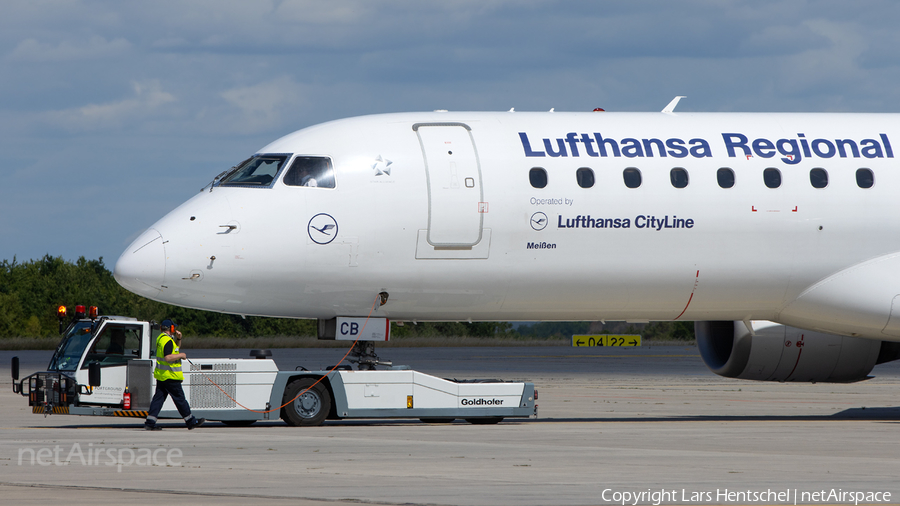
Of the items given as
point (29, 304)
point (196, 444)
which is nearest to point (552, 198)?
point (196, 444)

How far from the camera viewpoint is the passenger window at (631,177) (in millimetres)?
19766

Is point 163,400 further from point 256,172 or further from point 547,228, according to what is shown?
point 547,228

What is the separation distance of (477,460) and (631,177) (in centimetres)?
726

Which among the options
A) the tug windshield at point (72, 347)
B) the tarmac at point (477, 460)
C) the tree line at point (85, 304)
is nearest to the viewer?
the tarmac at point (477, 460)

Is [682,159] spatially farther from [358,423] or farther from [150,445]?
[150,445]

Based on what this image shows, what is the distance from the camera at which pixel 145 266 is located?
59.9ft

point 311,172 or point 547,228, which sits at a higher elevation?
point 311,172

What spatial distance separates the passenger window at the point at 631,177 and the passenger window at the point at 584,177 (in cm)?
59

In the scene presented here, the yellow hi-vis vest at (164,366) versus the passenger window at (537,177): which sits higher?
the passenger window at (537,177)

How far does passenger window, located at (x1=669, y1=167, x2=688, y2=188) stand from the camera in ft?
65.2

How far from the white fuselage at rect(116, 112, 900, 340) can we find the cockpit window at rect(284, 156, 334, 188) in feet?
0.46

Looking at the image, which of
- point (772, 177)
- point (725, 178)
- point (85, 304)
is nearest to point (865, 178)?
point (772, 177)

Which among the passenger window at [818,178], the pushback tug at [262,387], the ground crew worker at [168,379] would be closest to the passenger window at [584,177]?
the pushback tug at [262,387]

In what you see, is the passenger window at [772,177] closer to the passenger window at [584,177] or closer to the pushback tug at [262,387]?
the passenger window at [584,177]
